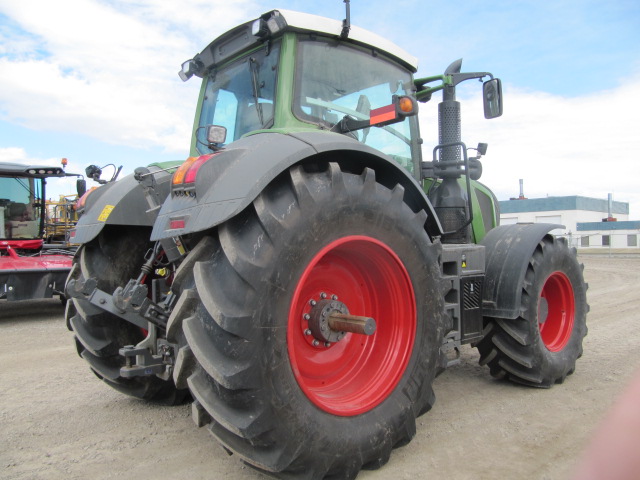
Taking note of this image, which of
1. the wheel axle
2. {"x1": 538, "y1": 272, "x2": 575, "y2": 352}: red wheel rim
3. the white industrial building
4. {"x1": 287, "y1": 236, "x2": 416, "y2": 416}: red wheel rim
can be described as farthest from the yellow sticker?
the white industrial building

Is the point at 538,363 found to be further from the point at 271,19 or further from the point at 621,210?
the point at 621,210

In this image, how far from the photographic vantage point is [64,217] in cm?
1215

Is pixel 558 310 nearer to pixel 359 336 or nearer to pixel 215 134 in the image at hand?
pixel 359 336

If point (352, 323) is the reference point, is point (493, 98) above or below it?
above

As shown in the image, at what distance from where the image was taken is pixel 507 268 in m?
3.86

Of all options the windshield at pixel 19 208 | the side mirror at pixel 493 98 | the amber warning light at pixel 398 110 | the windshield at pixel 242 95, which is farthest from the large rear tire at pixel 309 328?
the windshield at pixel 19 208

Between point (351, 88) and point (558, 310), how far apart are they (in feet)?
8.54

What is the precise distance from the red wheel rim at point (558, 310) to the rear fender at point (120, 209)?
3127 millimetres

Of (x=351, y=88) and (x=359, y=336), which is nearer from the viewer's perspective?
(x=359, y=336)

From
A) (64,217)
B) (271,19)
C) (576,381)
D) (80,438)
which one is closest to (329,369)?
(80,438)

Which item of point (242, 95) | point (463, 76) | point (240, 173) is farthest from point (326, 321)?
point (463, 76)

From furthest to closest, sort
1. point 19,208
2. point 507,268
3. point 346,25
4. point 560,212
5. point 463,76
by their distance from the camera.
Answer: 1. point 560,212
2. point 19,208
3. point 463,76
4. point 507,268
5. point 346,25

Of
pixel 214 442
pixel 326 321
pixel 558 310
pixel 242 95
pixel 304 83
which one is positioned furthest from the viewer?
pixel 558 310

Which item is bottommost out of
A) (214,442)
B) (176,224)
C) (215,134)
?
(214,442)
